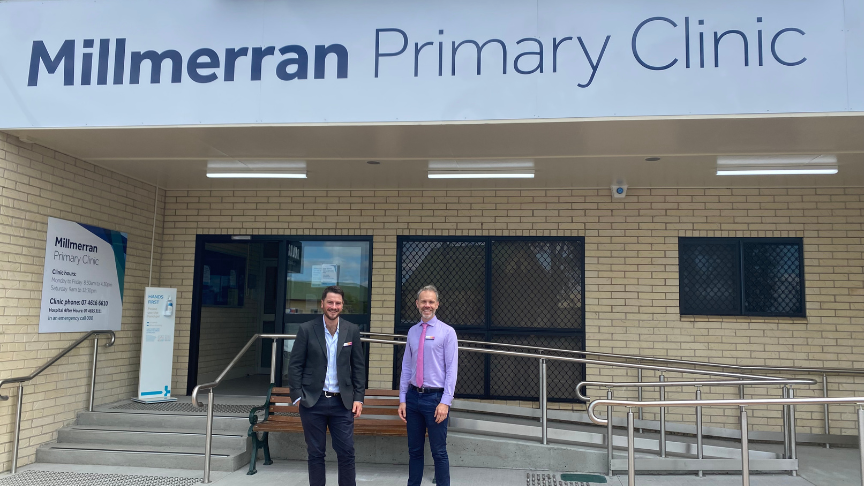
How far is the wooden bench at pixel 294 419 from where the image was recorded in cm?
582

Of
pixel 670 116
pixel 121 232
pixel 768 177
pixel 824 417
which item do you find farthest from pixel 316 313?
pixel 824 417

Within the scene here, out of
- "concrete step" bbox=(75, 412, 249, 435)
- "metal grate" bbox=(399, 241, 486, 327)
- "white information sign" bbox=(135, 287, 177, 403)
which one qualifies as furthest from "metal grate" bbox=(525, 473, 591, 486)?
"white information sign" bbox=(135, 287, 177, 403)

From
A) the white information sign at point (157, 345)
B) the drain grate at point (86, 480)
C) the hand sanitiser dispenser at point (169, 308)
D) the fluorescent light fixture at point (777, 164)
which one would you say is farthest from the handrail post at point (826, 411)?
the hand sanitiser dispenser at point (169, 308)

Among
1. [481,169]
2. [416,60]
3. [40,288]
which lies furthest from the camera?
[481,169]

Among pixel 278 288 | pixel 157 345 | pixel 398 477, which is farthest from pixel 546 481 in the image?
pixel 157 345

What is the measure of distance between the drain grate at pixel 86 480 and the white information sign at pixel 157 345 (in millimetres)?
1585

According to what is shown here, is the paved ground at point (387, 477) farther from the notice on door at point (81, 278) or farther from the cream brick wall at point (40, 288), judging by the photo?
the notice on door at point (81, 278)

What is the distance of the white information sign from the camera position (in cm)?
735

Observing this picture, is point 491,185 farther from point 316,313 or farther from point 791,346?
point 791,346

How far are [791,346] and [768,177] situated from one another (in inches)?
76.0

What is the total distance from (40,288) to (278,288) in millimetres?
2733

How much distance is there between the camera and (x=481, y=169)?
268 inches

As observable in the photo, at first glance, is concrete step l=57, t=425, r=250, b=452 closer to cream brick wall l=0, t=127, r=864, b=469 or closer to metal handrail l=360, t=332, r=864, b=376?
cream brick wall l=0, t=127, r=864, b=469

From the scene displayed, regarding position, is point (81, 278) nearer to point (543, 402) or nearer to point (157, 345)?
point (157, 345)
